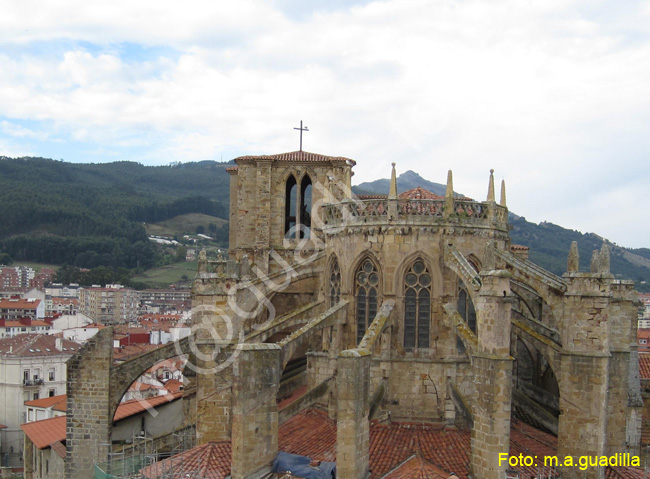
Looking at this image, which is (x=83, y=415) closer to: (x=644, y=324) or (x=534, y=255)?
(x=534, y=255)

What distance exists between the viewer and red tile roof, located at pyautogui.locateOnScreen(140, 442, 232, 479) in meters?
21.1

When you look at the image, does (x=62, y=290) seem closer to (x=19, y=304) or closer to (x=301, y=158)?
(x=19, y=304)

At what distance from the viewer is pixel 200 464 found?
2170 cm

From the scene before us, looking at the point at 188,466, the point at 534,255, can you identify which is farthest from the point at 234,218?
the point at 534,255

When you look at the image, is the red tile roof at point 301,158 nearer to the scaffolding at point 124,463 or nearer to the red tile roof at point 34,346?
the scaffolding at point 124,463

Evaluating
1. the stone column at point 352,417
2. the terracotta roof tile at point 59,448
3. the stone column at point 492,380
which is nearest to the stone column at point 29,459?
the terracotta roof tile at point 59,448

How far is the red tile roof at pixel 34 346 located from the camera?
63719 mm

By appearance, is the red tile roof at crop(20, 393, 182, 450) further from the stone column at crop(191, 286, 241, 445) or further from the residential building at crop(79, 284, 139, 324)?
the residential building at crop(79, 284, 139, 324)

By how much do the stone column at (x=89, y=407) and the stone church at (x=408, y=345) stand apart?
8 cm

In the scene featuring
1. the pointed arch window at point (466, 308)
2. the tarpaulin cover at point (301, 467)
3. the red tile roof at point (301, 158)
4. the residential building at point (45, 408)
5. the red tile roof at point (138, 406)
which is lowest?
the residential building at point (45, 408)

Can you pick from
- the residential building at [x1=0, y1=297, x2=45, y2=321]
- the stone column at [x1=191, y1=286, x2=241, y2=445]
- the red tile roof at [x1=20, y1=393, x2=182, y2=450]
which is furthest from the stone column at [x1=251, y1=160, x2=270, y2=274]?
the residential building at [x1=0, y1=297, x2=45, y2=321]

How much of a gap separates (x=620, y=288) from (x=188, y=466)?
53.7 feet

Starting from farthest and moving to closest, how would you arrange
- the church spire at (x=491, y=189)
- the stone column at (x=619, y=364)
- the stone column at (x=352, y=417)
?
the church spire at (x=491, y=189), the stone column at (x=619, y=364), the stone column at (x=352, y=417)

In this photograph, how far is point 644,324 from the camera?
153 meters
